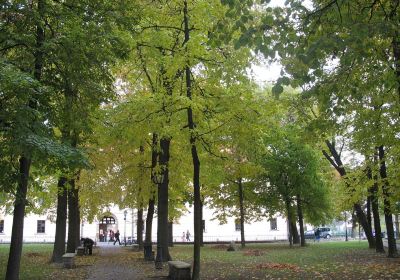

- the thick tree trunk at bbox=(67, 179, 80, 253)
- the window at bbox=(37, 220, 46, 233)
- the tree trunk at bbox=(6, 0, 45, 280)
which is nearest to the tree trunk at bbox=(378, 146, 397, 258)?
the tree trunk at bbox=(6, 0, 45, 280)

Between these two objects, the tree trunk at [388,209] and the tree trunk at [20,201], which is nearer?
the tree trunk at [20,201]

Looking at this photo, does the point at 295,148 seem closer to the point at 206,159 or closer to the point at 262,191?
the point at 262,191

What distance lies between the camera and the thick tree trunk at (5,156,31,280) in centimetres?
1067

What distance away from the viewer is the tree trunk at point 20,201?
10.7 meters

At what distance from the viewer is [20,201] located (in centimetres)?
1065

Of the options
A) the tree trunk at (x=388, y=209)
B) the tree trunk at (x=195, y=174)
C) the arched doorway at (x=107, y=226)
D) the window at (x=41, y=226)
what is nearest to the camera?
the tree trunk at (x=195, y=174)

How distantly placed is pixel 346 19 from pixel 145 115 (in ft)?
19.6

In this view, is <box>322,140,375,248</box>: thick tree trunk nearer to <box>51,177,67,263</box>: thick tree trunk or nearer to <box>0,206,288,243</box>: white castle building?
<box>51,177,67,263</box>: thick tree trunk

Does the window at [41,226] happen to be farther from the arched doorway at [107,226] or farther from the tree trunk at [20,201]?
the tree trunk at [20,201]

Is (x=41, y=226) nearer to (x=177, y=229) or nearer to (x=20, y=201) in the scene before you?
(x=177, y=229)

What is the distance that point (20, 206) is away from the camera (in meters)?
11.0

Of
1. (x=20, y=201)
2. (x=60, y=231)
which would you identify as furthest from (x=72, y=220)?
(x=20, y=201)

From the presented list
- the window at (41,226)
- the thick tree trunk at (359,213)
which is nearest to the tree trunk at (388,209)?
the thick tree trunk at (359,213)

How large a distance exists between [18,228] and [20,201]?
0.86 metres
